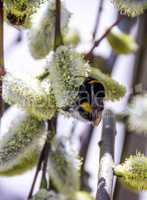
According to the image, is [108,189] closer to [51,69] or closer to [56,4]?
[51,69]

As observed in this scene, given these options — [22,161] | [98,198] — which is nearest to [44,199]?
[22,161]

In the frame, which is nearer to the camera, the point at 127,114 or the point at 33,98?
the point at 33,98

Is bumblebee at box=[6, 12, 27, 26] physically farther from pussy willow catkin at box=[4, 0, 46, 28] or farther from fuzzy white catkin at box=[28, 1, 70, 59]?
fuzzy white catkin at box=[28, 1, 70, 59]

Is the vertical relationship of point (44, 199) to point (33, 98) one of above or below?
below

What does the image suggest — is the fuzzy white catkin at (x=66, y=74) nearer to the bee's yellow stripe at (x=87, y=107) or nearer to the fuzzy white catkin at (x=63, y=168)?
the bee's yellow stripe at (x=87, y=107)

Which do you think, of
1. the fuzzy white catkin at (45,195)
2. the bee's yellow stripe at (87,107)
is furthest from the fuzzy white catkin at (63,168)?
the bee's yellow stripe at (87,107)
